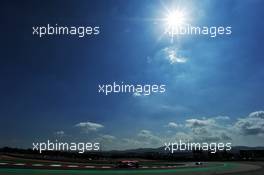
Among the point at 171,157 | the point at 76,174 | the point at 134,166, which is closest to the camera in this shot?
the point at 76,174

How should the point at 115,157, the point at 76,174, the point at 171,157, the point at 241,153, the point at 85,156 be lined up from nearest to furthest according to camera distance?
the point at 76,174
the point at 85,156
the point at 115,157
the point at 171,157
the point at 241,153

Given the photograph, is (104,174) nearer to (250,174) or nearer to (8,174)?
(8,174)

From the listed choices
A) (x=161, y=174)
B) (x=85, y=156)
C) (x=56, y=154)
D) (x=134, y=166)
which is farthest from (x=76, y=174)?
(x=85, y=156)

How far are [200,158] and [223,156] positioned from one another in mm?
18767

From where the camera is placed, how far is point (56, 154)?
290 ft

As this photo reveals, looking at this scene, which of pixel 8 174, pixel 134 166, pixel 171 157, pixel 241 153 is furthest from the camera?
pixel 241 153

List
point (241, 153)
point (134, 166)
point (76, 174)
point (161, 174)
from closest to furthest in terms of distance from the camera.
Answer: point (76, 174), point (161, 174), point (134, 166), point (241, 153)

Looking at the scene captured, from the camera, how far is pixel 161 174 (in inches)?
1960

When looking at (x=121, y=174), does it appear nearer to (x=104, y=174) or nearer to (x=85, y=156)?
(x=104, y=174)

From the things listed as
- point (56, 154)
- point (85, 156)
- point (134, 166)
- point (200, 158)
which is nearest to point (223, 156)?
point (200, 158)

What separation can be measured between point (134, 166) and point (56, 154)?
28.8 m

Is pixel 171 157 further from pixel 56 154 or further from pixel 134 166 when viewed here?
pixel 134 166

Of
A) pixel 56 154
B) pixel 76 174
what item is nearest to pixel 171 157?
pixel 56 154

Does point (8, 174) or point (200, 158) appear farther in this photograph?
point (200, 158)
